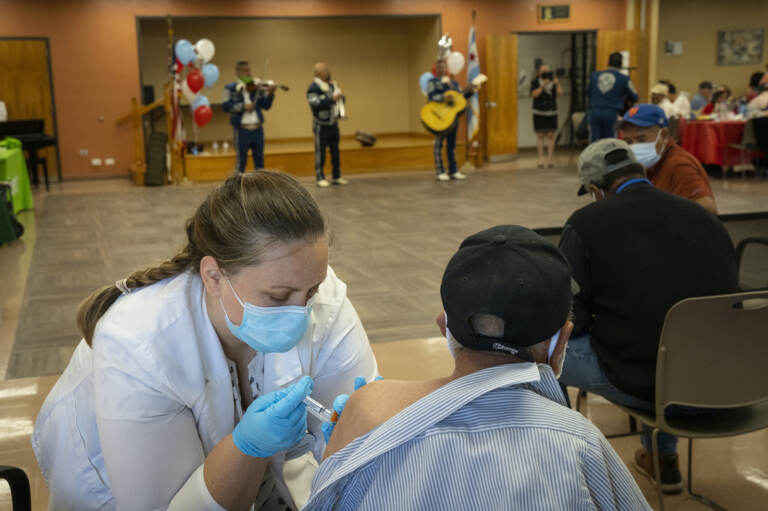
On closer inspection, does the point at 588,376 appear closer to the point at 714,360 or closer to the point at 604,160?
the point at 714,360

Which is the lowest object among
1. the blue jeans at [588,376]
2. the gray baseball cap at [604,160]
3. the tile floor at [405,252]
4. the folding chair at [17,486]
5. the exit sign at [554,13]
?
the tile floor at [405,252]

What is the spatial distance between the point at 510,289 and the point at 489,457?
217 millimetres

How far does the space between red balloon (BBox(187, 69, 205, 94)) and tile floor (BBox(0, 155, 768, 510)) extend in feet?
4.47

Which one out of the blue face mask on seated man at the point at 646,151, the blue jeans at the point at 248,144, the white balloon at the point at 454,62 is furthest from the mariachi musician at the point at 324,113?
the blue face mask on seated man at the point at 646,151

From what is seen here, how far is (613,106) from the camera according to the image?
1005 centimetres

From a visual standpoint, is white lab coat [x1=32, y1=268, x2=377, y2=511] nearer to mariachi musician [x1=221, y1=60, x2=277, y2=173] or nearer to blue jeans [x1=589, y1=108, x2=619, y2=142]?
mariachi musician [x1=221, y1=60, x2=277, y2=173]

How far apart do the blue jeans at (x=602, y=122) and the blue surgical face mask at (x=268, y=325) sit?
9.24 metres

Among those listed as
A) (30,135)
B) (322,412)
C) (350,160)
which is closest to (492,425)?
(322,412)

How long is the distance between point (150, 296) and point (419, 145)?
35.6 ft

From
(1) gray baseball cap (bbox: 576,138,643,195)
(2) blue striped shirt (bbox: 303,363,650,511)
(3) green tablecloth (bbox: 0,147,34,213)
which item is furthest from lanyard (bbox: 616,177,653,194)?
(3) green tablecloth (bbox: 0,147,34,213)

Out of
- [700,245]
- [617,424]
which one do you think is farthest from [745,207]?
[700,245]

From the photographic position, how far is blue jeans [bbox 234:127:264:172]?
984 cm

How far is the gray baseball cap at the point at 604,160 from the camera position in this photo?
8.09 feet

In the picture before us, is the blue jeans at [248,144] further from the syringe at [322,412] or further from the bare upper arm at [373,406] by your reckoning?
the bare upper arm at [373,406]
